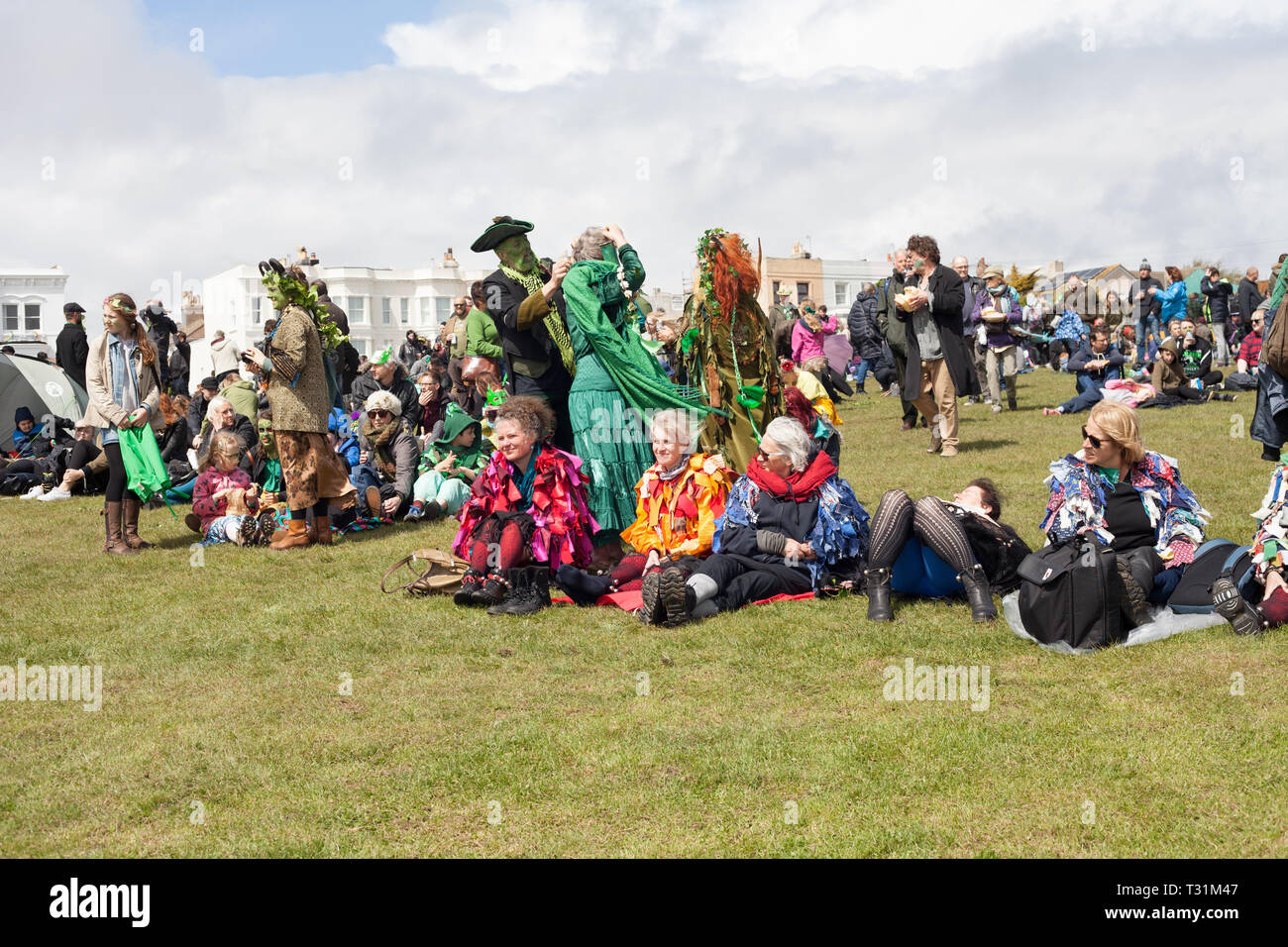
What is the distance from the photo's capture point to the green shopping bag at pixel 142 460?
9.98 metres

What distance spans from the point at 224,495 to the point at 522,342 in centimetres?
360

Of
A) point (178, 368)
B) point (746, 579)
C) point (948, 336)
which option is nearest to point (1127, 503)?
point (746, 579)

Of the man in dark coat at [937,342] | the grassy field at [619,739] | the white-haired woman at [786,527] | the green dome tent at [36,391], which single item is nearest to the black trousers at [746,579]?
the white-haired woman at [786,527]

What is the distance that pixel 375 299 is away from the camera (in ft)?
250

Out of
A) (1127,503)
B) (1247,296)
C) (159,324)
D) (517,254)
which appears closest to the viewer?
(1127,503)

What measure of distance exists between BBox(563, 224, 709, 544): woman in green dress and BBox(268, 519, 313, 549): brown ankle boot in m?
2.97

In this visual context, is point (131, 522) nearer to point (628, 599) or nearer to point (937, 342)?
point (628, 599)

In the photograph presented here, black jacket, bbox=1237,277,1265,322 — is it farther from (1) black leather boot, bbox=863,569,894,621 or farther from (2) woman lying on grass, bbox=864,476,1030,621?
(1) black leather boot, bbox=863,569,894,621

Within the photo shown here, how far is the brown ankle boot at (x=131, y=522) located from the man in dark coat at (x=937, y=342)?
7.72m

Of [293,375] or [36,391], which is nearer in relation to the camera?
[293,375]

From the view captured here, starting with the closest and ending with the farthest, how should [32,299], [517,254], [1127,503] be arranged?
[1127,503] → [517,254] → [32,299]

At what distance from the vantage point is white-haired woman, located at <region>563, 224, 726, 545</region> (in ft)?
26.3
